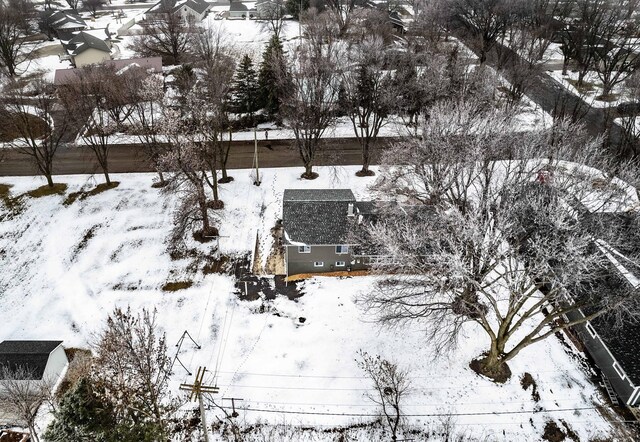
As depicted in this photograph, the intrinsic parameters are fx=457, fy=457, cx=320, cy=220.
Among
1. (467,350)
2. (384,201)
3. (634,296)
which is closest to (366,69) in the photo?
(384,201)

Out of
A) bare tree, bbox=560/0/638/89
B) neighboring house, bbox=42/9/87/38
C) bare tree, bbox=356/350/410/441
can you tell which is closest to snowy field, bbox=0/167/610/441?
bare tree, bbox=356/350/410/441

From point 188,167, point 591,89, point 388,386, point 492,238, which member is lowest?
point 388,386

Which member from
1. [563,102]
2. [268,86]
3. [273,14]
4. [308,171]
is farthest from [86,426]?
[273,14]

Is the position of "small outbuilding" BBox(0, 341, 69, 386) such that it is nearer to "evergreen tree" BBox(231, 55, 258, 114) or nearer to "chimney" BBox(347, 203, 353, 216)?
"chimney" BBox(347, 203, 353, 216)

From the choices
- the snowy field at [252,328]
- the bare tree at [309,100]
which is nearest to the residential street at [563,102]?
the bare tree at [309,100]

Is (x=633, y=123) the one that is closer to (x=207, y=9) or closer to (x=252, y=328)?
(x=252, y=328)

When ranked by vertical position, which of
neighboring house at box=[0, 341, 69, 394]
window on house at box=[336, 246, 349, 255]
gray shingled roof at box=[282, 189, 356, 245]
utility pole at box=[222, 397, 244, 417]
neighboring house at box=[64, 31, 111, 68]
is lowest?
utility pole at box=[222, 397, 244, 417]

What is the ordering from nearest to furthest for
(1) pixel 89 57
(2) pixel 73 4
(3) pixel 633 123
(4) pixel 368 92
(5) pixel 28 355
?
(5) pixel 28 355
(3) pixel 633 123
(4) pixel 368 92
(1) pixel 89 57
(2) pixel 73 4

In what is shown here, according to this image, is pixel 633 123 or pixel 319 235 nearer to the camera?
pixel 319 235
